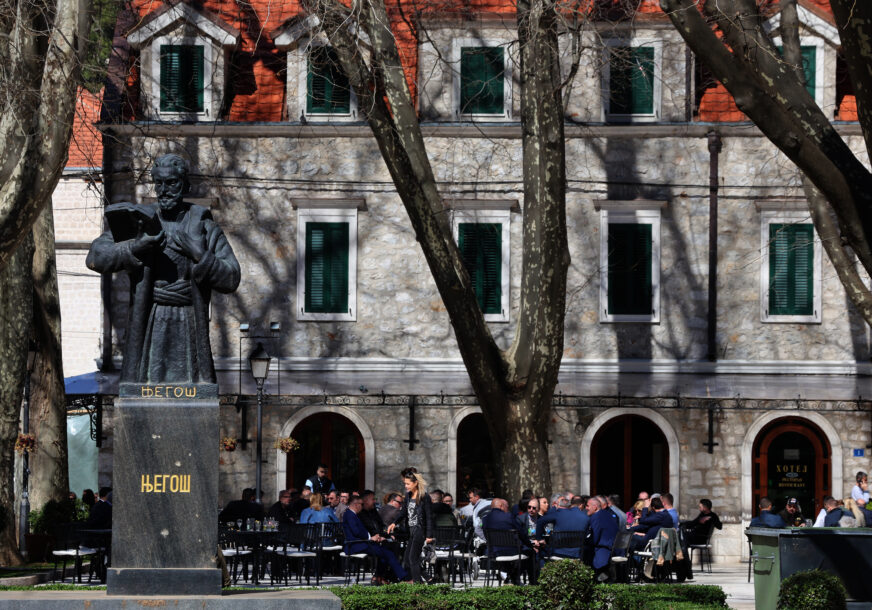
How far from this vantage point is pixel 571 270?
25.4 m

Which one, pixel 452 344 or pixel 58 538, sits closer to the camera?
pixel 58 538

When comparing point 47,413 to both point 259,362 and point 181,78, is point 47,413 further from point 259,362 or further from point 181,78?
point 181,78

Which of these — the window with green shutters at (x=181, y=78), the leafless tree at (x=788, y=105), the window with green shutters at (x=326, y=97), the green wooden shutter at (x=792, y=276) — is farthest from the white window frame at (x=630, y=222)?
the leafless tree at (x=788, y=105)

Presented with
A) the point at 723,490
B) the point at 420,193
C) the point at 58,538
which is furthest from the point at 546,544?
the point at 723,490

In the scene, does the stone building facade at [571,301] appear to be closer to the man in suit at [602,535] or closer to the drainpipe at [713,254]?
the drainpipe at [713,254]

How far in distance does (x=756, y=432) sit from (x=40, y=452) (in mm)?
11918

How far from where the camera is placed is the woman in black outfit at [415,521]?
56.3 feet

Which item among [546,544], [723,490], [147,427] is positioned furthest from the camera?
[723,490]

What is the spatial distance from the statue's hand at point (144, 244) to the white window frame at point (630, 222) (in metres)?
15.9

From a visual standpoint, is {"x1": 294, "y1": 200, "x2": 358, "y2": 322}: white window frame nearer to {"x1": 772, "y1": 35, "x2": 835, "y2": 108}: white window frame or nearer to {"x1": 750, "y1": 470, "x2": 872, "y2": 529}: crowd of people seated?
{"x1": 750, "y1": 470, "x2": 872, "y2": 529}: crowd of people seated

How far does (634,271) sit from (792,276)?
273 cm

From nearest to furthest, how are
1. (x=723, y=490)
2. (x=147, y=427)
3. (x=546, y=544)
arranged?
(x=147, y=427)
(x=546, y=544)
(x=723, y=490)

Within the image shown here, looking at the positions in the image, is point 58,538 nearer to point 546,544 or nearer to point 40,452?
point 40,452

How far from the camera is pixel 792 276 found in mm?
25219
